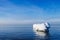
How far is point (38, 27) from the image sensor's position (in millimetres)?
31203

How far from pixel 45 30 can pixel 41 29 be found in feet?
2.88

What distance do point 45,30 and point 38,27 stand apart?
6.70 feet

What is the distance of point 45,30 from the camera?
29.8 m

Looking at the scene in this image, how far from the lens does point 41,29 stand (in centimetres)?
2989

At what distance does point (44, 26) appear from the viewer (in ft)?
96.5

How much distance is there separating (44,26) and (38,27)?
2.16 m

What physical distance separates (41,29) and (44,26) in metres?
1.01

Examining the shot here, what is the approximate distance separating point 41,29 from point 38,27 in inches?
58.0

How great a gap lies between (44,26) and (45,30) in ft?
3.32
